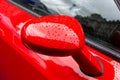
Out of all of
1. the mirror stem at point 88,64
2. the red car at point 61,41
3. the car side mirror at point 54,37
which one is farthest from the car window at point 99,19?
the car side mirror at point 54,37

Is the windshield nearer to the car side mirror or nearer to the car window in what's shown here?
the car window

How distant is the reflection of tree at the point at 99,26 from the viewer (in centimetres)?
167

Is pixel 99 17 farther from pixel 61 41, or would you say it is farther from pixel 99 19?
pixel 61 41

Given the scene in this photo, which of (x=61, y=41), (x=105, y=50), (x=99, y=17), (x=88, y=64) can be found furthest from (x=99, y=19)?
(x=61, y=41)

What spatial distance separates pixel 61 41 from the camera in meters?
1.23

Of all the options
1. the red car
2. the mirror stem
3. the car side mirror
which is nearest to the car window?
the red car

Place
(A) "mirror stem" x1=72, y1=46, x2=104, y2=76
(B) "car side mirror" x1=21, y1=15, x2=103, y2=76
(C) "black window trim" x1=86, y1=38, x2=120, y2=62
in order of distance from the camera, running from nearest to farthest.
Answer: (B) "car side mirror" x1=21, y1=15, x2=103, y2=76
(A) "mirror stem" x1=72, y1=46, x2=104, y2=76
(C) "black window trim" x1=86, y1=38, x2=120, y2=62

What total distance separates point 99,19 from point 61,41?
1.81 feet

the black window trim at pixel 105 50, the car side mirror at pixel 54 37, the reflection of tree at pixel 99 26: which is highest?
the car side mirror at pixel 54 37

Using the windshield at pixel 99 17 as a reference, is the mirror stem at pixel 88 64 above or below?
below

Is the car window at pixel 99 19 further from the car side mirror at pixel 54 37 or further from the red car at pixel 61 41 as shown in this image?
the car side mirror at pixel 54 37

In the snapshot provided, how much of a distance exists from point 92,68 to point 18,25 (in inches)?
25.0

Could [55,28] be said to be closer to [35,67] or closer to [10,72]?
[35,67]

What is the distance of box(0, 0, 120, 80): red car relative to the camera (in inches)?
49.4
